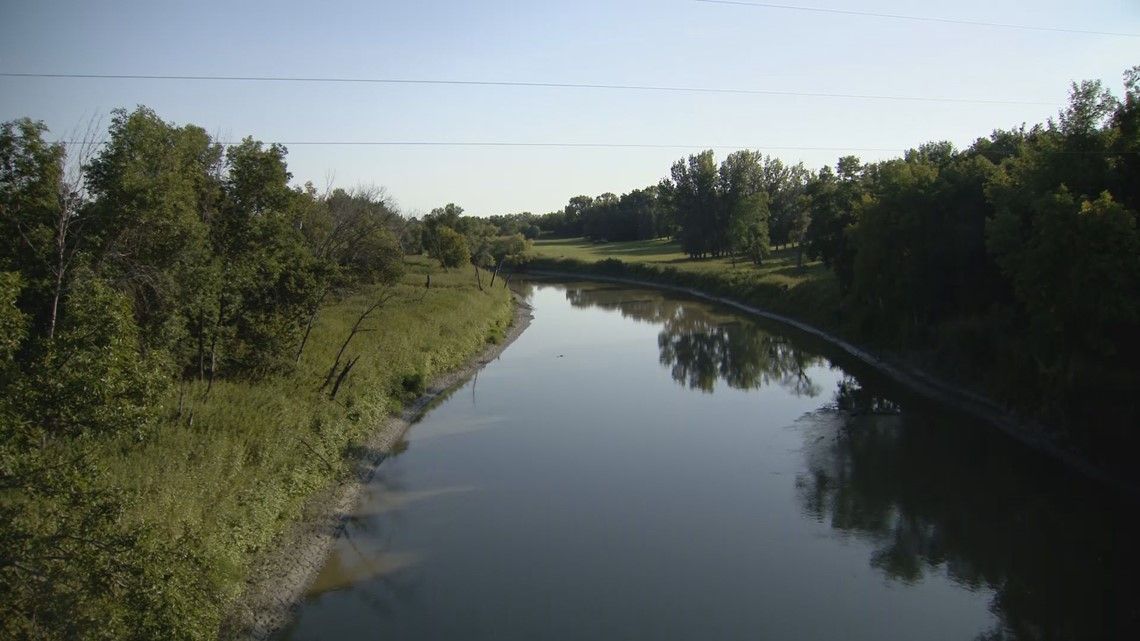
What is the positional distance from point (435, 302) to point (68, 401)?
98.8 feet

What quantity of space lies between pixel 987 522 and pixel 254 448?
14.9m

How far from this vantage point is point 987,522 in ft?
52.7

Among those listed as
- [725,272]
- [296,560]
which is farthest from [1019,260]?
[725,272]

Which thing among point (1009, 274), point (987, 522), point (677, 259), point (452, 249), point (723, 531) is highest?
point (452, 249)

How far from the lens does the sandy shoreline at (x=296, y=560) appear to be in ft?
39.7

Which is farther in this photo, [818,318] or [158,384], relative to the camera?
[818,318]

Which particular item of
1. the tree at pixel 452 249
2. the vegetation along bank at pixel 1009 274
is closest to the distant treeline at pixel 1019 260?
A: the vegetation along bank at pixel 1009 274

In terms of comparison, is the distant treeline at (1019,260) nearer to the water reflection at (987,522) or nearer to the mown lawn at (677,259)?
the water reflection at (987,522)

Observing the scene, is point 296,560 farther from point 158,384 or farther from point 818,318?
point 818,318

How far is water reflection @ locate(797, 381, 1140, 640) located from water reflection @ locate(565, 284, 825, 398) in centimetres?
751

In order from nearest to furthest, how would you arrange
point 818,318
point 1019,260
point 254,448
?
point 254,448 → point 1019,260 → point 818,318

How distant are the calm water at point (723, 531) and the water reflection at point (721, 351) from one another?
113 inches

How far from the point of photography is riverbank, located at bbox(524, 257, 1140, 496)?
774 inches

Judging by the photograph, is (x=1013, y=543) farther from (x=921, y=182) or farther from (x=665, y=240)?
(x=665, y=240)
